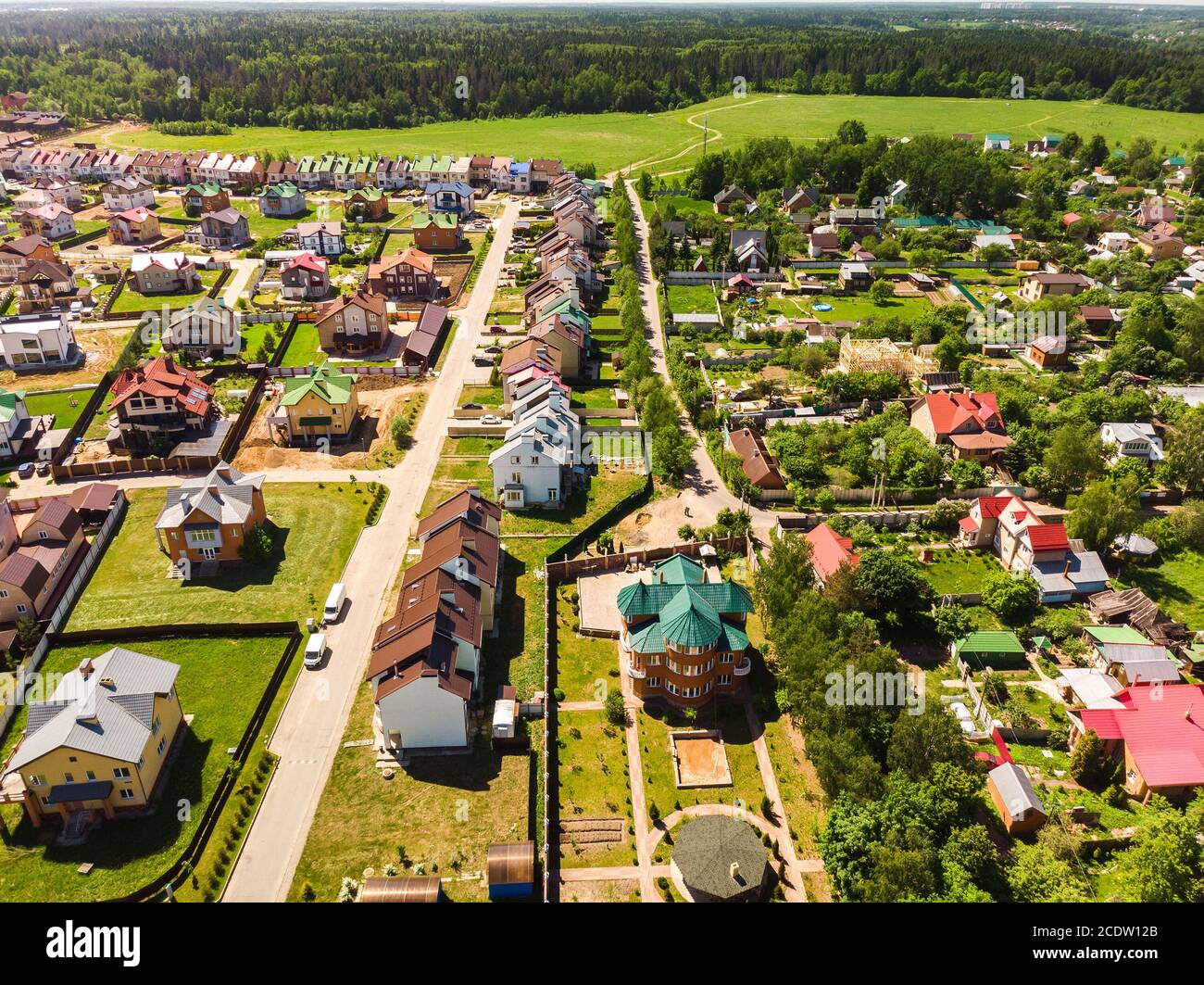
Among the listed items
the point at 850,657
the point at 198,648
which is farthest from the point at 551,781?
the point at 198,648

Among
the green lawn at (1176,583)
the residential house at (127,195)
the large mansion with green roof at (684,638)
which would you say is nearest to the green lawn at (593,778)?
the large mansion with green roof at (684,638)

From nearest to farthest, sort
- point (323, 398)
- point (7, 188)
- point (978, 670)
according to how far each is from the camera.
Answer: point (978, 670) < point (323, 398) < point (7, 188)

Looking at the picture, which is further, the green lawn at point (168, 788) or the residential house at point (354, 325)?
the residential house at point (354, 325)

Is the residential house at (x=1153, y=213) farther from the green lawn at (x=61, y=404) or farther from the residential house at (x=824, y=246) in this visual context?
the green lawn at (x=61, y=404)

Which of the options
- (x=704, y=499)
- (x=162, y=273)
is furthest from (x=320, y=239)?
(x=704, y=499)
